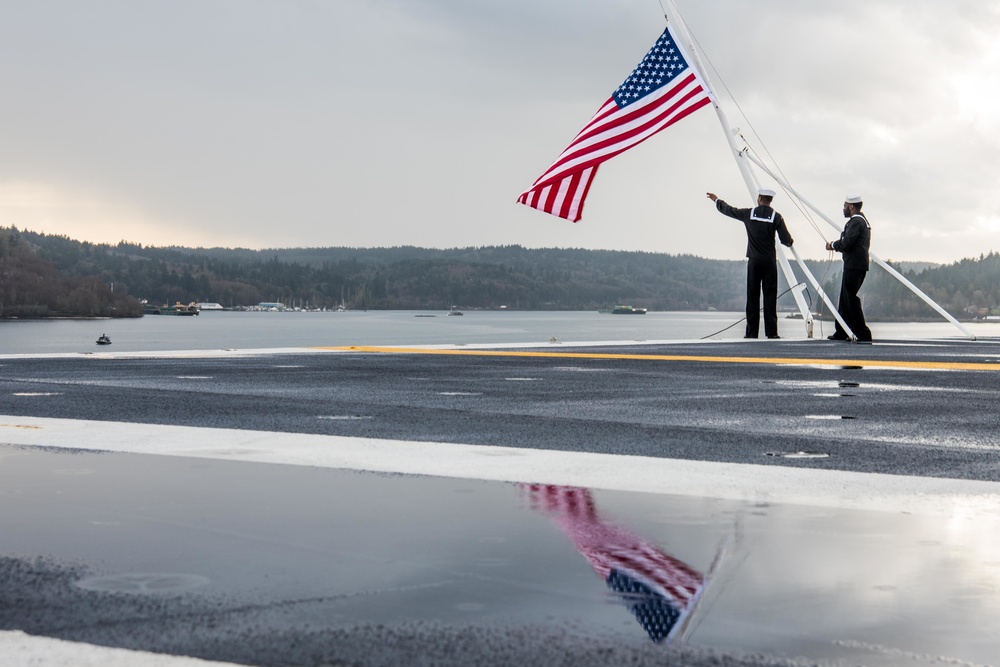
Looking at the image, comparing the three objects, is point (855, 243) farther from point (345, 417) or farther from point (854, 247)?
point (345, 417)

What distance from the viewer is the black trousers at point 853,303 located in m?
20.6

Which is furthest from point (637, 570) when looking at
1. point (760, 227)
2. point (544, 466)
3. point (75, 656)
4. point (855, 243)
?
point (760, 227)

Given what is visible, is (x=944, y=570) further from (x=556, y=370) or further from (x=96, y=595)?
(x=556, y=370)

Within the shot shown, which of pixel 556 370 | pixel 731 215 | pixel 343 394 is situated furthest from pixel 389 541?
pixel 731 215

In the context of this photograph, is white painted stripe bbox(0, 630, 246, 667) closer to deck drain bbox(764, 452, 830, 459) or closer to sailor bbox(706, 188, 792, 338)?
deck drain bbox(764, 452, 830, 459)

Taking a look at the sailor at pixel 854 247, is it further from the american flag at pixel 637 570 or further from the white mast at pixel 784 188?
the american flag at pixel 637 570

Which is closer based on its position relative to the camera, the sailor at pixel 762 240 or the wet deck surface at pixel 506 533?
the wet deck surface at pixel 506 533

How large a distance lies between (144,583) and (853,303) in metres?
19.2

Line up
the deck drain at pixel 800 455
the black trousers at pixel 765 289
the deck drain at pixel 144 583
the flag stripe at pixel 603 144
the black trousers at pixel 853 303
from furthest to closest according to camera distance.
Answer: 1. the black trousers at pixel 765 289
2. the flag stripe at pixel 603 144
3. the black trousers at pixel 853 303
4. the deck drain at pixel 800 455
5. the deck drain at pixel 144 583

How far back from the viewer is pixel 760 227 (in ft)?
68.8

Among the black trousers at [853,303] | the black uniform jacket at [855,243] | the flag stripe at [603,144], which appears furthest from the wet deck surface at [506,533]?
the flag stripe at [603,144]

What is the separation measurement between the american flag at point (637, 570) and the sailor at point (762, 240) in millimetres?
16589

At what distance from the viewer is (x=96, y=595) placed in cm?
326

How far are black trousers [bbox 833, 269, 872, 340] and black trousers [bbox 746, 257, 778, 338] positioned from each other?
48.5 inches
